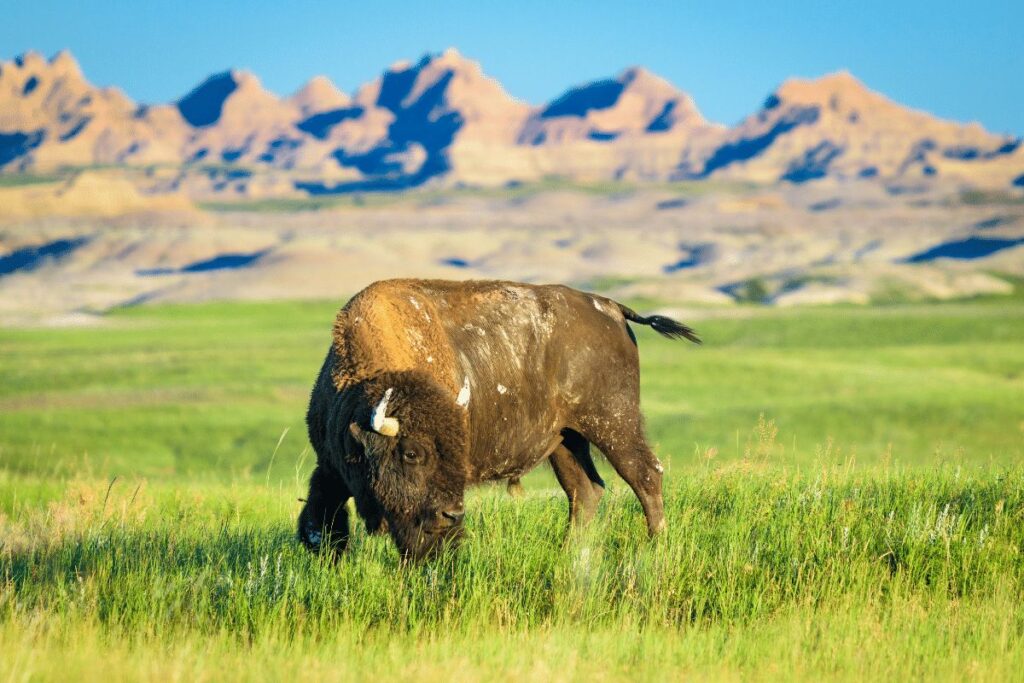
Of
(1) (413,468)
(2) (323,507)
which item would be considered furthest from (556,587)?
(2) (323,507)

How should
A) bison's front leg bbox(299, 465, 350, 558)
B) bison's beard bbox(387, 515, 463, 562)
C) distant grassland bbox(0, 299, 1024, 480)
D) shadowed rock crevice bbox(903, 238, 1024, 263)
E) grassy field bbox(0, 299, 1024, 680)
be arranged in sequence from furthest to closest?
shadowed rock crevice bbox(903, 238, 1024, 263) → distant grassland bbox(0, 299, 1024, 480) → bison's front leg bbox(299, 465, 350, 558) → bison's beard bbox(387, 515, 463, 562) → grassy field bbox(0, 299, 1024, 680)

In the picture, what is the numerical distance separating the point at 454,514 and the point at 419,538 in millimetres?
270

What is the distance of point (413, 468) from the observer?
7.93m

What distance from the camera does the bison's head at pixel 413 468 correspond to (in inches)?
311

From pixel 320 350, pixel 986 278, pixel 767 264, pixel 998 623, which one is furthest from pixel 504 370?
pixel 767 264

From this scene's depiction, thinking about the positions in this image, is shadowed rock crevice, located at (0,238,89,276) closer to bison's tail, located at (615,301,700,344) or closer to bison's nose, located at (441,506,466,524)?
bison's tail, located at (615,301,700,344)

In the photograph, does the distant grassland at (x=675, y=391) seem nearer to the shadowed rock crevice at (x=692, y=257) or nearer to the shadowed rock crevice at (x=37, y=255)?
the shadowed rock crevice at (x=37, y=255)

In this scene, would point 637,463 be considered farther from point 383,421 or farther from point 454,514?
point 383,421

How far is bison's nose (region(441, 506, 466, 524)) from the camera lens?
26.0 feet

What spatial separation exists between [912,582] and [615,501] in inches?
111

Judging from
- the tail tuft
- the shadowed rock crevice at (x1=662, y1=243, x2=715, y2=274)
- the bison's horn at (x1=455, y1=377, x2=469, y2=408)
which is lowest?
the bison's horn at (x1=455, y1=377, x2=469, y2=408)

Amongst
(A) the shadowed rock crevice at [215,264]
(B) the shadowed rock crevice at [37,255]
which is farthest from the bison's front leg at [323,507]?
(B) the shadowed rock crevice at [37,255]

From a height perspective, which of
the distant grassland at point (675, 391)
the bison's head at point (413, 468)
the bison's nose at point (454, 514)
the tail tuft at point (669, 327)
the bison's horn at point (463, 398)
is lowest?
the distant grassland at point (675, 391)

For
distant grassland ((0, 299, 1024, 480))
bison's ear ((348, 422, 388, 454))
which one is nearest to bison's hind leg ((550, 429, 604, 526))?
distant grassland ((0, 299, 1024, 480))
